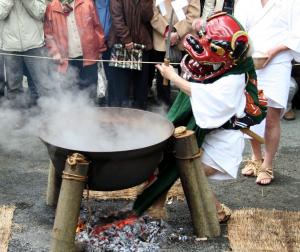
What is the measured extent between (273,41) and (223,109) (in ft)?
4.35

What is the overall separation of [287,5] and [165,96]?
246 centimetres

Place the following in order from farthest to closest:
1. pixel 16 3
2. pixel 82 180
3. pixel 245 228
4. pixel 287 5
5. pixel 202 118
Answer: pixel 16 3
pixel 287 5
pixel 245 228
pixel 202 118
pixel 82 180

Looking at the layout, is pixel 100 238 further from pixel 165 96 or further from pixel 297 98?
pixel 297 98

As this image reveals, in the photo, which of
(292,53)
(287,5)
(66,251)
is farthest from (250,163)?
(66,251)

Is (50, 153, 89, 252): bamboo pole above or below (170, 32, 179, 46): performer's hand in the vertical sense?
below

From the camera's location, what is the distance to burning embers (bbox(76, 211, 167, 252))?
3.53 metres

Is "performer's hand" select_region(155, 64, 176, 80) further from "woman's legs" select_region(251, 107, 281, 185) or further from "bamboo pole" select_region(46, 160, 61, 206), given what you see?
"woman's legs" select_region(251, 107, 281, 185)

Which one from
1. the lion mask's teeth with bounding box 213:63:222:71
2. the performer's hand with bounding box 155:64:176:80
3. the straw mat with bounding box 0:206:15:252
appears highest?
the lion mask's teeth with bounding box 213:63:222:71

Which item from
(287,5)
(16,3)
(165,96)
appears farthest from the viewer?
(165,96)

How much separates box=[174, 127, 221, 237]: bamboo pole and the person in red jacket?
2359 mm

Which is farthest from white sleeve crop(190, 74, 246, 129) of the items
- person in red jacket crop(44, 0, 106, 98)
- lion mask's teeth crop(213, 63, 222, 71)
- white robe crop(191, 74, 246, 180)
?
person in red jacket crop(44, 0, 106, 98)

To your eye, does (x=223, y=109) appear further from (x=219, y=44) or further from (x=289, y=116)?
(x=289, y=116)

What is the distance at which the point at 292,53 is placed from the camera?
448 centimetres

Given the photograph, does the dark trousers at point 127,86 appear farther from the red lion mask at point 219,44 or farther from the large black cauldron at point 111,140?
the red lion mask at point 219,44
